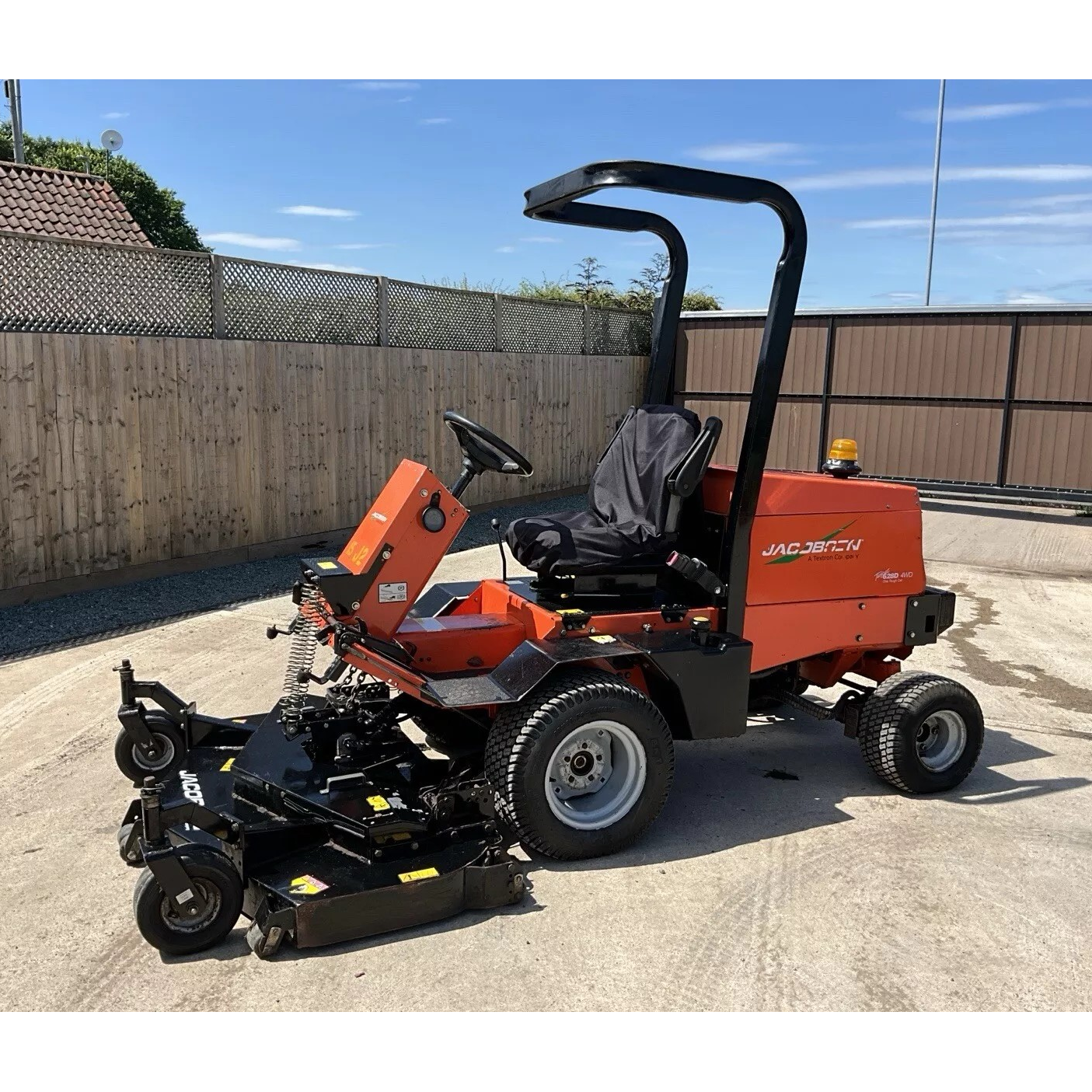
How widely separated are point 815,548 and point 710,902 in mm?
1712

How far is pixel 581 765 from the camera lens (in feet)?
13.2

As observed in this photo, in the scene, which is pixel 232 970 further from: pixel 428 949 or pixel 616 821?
pixel 616 821

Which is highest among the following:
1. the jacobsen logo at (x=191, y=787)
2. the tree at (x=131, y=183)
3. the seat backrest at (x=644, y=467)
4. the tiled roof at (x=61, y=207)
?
the tree at (x=131, y=183)

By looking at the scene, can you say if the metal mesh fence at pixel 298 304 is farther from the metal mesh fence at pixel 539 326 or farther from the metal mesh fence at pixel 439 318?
the metal mesh fence at pixel 539 326

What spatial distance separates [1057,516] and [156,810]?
44.6 ft

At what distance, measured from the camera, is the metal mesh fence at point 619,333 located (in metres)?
15.1

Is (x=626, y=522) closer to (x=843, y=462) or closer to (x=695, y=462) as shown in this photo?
(x=695, y=462)

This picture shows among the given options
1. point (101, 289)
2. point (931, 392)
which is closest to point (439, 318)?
point (101, 289)

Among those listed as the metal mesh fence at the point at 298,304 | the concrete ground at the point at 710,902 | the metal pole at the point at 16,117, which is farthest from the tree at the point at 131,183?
the concrete ground at the point at 710,902

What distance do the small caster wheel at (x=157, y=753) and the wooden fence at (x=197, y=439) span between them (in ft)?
12.4

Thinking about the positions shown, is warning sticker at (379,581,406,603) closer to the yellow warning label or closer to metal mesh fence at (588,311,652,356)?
the yellow warning label

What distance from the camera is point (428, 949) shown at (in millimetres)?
3281

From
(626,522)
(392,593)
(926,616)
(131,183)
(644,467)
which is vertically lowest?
(926,616)
